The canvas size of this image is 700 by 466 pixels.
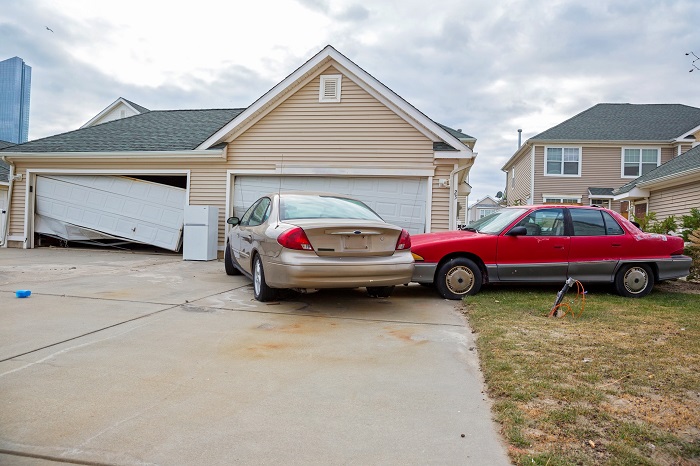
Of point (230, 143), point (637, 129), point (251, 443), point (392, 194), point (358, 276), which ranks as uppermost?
point (637, 129)

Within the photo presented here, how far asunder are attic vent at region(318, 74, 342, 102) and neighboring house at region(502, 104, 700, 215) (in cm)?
1634

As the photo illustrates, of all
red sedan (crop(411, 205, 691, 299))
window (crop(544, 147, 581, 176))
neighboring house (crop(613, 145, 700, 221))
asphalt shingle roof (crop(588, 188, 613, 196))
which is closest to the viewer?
red sedan (crop(411, 205, 691, 299))

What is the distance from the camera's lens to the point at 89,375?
3502 mm

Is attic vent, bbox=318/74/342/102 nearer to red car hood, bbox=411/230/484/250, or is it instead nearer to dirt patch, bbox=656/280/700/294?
red car hood, bbox=411/230/484/250

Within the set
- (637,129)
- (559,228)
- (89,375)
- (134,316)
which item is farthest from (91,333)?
(637,129)

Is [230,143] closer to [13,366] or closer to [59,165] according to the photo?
[59,165]

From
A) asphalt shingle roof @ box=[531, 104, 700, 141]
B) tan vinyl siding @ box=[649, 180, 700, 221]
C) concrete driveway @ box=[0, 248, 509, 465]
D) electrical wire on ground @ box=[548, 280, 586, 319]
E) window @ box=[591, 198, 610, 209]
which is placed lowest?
concrete driveway @ box=[0, 248, 509, 465]

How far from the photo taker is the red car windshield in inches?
287

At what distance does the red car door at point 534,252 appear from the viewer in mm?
7051

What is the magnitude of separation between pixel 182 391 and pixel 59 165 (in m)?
12.9

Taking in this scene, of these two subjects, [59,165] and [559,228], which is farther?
[59,165]

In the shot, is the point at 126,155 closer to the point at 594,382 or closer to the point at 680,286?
the point at 594,382

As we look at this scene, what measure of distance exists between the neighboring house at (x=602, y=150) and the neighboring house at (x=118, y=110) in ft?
71.1

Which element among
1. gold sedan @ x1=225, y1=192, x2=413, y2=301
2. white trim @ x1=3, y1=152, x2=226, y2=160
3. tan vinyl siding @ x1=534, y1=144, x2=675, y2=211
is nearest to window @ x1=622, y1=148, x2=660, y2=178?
tan vinyl siding @ x1=534, y1=144, x2=675, y2=211
